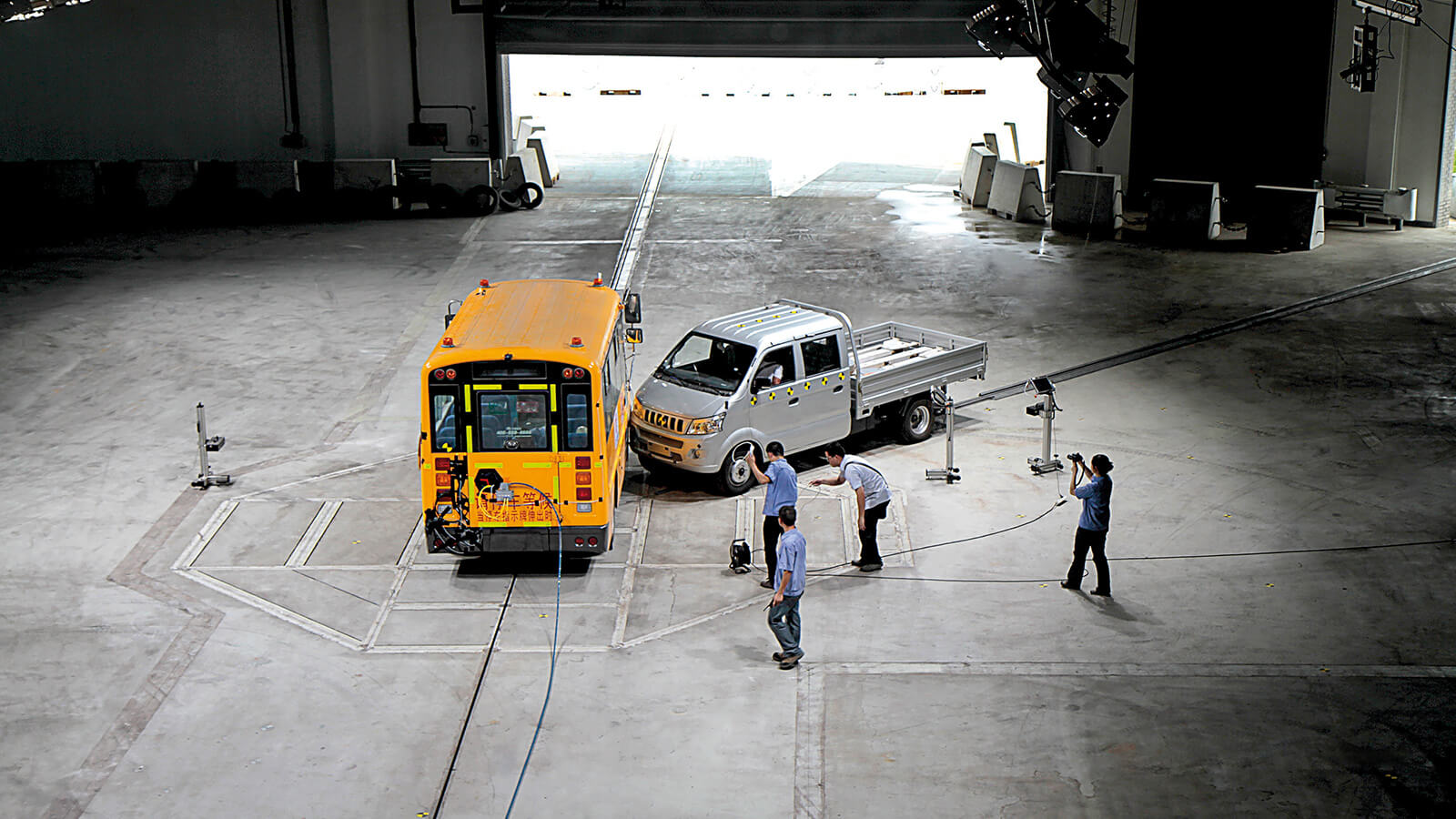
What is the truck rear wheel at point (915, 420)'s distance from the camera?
17281 millimetres

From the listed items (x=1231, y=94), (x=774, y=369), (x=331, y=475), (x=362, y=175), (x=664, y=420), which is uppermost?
(x=1231, y=94)

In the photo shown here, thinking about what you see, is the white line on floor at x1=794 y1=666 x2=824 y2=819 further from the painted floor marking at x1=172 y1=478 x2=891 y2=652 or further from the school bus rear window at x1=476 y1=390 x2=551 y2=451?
the school bus rear window at x1=476 y1=390 x2=551 y2=451

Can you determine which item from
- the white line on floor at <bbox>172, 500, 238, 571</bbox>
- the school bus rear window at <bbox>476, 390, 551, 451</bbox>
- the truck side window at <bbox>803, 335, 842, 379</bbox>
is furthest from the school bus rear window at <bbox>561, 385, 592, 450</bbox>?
the white line on floor at <bbox>172, 500, 238, 571</bbox>

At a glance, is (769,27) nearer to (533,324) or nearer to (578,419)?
(533,324)

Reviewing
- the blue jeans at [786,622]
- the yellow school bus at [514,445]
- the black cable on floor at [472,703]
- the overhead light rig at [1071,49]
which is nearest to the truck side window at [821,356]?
the yellow school bus at [514,445]

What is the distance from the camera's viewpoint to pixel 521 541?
1320 cm

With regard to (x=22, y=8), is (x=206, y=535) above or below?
below

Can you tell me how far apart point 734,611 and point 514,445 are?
8.74 ft

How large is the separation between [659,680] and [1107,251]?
68.7 feet

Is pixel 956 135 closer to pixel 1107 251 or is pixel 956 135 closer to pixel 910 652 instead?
pixel 1107 251

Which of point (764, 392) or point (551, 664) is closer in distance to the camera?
point (551, 664)

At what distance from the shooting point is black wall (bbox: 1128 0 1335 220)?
33.6 m

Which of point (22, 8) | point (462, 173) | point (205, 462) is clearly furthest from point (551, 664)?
point (462, 173)

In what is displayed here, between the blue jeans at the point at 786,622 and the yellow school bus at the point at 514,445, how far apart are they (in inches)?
99.1
